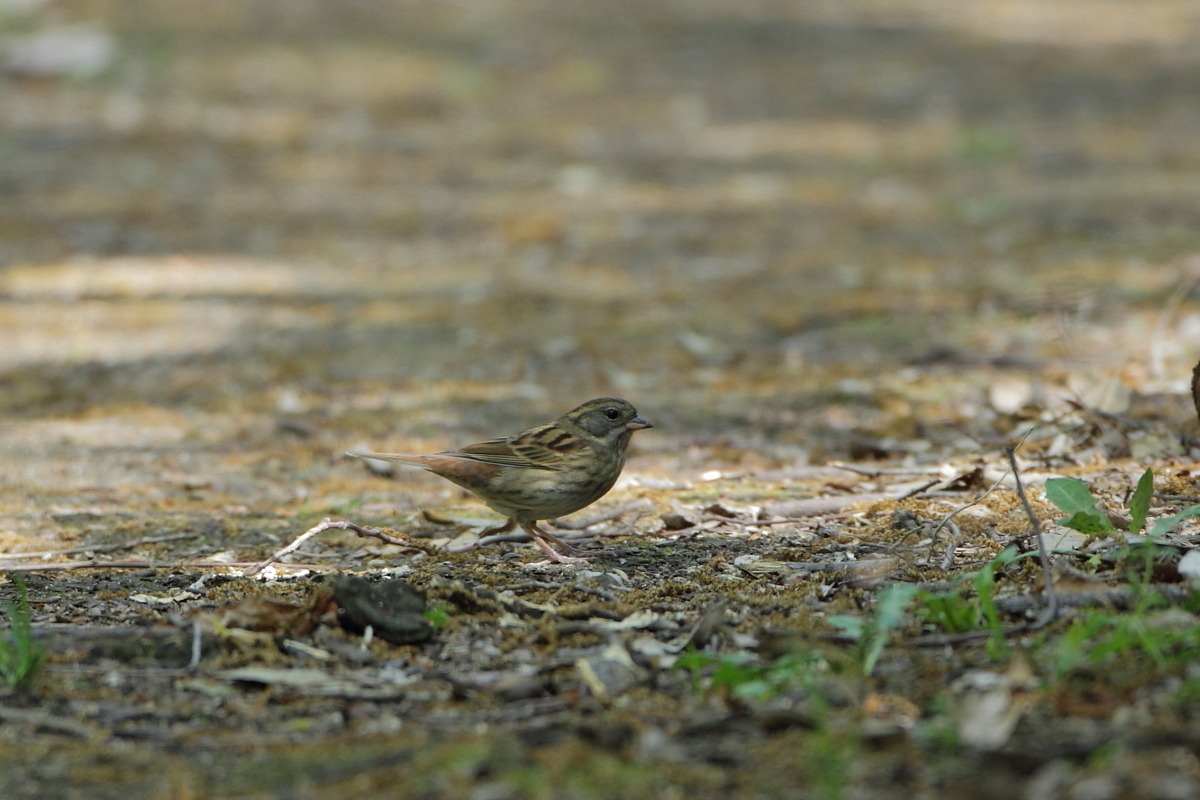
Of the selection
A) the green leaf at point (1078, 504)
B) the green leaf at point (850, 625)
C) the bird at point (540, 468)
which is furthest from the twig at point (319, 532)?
the green leaf at point (1078, 504)

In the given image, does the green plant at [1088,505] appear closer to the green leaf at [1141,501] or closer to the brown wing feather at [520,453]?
the green leaf at [1141,501]

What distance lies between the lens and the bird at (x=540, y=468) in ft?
16.5

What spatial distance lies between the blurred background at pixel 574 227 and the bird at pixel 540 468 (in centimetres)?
95

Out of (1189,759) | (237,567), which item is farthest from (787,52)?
(1189,759)

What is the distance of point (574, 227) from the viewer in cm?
1116

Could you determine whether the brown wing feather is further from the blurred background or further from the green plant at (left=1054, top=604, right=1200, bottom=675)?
the green plant at (left=1054, top=604, right=1200, bottom=675)

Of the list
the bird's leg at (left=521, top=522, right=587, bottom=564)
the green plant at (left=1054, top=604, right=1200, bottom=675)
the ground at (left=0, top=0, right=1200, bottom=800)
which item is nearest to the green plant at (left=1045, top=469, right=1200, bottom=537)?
the ground at (left=0, top=0, right=1200, bottom=800)

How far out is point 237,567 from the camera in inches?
180

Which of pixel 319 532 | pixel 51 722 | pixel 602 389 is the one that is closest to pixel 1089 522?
pixel 319 532

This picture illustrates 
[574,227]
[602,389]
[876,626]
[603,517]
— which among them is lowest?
[603,517]

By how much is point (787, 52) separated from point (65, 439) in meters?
12.5

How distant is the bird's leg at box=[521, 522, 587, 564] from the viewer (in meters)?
4.76

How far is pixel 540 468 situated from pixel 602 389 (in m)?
2.47

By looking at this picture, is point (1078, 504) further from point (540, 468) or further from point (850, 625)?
point (540, 468)
